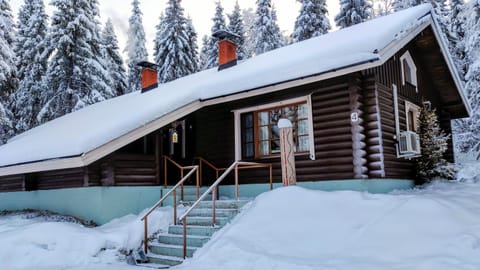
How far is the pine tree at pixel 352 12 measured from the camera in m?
29.2

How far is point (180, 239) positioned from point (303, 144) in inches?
167

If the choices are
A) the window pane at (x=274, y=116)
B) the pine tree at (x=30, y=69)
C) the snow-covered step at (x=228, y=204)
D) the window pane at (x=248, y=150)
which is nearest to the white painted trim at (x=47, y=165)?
the snow-covered step at (x=228, y=204)

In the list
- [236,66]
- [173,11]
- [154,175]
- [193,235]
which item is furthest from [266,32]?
[193,235]

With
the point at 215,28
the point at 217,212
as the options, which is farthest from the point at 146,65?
the point at 215,28

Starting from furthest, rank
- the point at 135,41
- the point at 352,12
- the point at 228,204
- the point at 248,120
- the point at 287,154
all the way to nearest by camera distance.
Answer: the point at 135,41 → the point at 352,12 → the point at 248,120 → the point at 287,154 → the point at 228,204

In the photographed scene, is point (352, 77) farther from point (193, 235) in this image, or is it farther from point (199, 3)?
point (199, 3)

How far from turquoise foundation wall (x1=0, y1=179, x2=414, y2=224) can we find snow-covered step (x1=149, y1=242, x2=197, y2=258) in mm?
2488

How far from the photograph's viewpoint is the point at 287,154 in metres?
9.66

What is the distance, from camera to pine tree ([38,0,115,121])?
2425cm

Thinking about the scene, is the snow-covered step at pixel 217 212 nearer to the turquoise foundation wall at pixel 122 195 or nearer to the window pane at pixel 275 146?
the turquoise foundation wall at pixel 122 195

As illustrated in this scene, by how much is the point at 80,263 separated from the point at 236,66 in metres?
8.79

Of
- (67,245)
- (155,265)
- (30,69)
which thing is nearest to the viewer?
(155,265)

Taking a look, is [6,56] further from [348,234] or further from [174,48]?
[348,234]

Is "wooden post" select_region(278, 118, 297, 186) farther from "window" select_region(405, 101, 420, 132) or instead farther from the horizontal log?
"window" select_region(405, 101, 420, 132)
